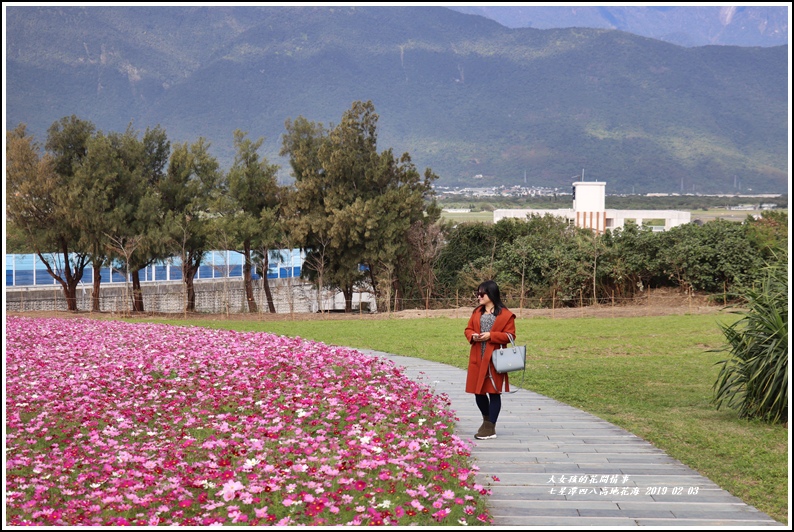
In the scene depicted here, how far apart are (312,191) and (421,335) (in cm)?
1516

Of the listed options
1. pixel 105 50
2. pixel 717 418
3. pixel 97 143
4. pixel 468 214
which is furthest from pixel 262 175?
pixel 105 50

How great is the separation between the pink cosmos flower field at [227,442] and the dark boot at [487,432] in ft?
1.05

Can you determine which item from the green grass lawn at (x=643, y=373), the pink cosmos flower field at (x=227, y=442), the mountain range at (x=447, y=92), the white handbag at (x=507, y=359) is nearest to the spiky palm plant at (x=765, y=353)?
the green grass lawn at (x=643, y=373)

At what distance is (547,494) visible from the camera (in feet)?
21.3

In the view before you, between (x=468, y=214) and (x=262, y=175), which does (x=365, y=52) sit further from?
(x=262, y=175)

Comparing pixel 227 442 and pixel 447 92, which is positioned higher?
pixel 447 92

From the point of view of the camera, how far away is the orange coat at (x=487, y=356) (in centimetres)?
841

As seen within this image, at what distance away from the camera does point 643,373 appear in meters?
13.9

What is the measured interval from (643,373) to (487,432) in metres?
6.33

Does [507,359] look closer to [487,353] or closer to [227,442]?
[487,353]

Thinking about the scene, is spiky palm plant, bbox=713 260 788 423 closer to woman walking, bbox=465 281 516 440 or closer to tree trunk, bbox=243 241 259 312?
woman walking, bbox=465 281 516 440

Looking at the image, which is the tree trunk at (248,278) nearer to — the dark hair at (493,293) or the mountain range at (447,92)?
the dark hair at (493,293)

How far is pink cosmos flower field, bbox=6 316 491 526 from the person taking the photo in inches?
230

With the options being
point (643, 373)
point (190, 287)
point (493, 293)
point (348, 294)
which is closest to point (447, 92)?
point (348, 294)
